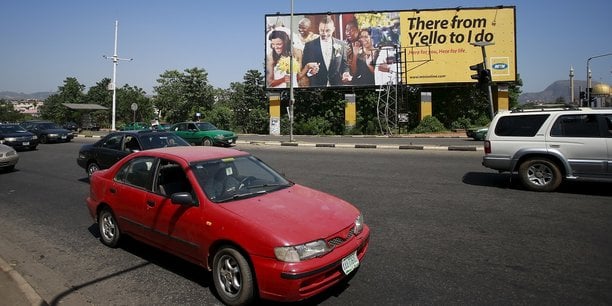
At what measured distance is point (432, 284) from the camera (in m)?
4.46

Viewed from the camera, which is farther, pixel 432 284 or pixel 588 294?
pixel 432 284

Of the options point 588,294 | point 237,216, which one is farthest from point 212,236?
point 588,294

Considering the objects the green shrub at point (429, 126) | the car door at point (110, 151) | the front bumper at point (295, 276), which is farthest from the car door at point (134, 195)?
the green shrub at point (429, 126)

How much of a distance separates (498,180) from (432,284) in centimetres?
733

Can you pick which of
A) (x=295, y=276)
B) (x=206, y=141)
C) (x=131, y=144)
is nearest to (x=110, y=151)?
(x=131, y=144)

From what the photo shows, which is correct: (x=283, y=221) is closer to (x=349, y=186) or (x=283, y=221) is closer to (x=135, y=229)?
(x=135, y=229)

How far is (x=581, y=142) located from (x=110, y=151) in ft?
35.6

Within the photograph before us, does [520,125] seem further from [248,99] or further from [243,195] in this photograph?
[248,99]

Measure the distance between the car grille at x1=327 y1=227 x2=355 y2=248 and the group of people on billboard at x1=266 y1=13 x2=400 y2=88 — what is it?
109 ft

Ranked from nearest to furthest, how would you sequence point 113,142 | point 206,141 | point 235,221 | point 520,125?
point 235,221
point 520,125
point 113,142
point 206,141

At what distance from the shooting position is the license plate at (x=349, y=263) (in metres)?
4.04

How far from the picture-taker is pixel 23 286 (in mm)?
4645

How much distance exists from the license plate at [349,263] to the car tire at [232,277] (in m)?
0.84

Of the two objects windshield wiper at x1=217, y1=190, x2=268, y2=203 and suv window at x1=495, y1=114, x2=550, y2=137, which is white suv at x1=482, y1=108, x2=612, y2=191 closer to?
suv window at x1=495, y1=114, x2=550, y2=137
